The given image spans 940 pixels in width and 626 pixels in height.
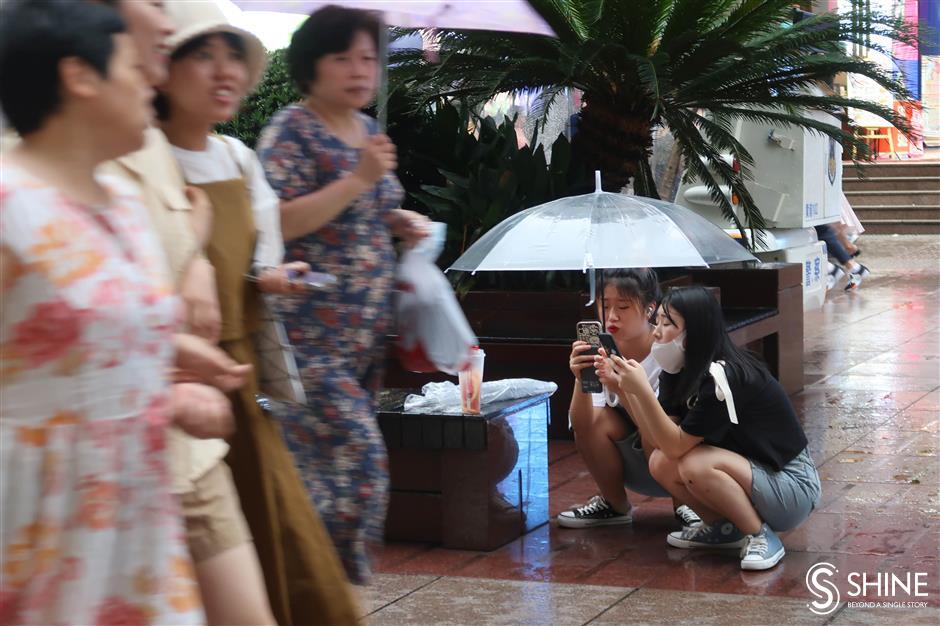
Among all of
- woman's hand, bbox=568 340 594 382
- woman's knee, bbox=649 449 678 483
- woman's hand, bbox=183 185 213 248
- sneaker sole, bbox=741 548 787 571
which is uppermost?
woman's hand, bbox=183 185 213 248

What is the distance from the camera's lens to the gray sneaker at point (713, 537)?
17.5 feet

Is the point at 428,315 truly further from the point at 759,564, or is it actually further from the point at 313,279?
the point at 759,564

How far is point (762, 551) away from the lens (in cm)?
516

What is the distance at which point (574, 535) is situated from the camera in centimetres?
579

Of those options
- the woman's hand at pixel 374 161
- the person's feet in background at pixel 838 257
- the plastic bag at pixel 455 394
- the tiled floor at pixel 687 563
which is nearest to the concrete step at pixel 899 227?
the person's feet in background at pixel 838 257

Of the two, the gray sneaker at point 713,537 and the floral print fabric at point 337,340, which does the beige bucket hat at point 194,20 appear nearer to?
the floral print fabric at point 337,340

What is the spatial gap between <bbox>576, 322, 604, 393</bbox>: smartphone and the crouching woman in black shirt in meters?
0.11

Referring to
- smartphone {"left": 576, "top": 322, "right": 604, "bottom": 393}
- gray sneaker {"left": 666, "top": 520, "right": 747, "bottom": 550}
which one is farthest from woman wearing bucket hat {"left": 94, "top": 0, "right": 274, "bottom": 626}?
gray sneaker {"left": 666, "top": 520, "right": 747, "bottom": 550}

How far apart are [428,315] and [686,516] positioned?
89.2 inches

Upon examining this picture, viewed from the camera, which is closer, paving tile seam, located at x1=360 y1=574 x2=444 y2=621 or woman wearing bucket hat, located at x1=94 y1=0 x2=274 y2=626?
woman wearing bucket hat, located at x1=94 y1=0 x2=274 y2=626

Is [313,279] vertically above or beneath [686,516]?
above

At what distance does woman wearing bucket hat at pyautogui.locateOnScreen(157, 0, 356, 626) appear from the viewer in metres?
3.07

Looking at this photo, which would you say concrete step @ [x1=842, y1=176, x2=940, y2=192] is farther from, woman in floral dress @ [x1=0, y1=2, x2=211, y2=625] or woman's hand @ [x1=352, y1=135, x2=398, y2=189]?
woman in floral dress @ [x1=0, y1=2, x2=211, y2=625]

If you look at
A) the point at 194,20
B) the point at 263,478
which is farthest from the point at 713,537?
the point at 194,20
